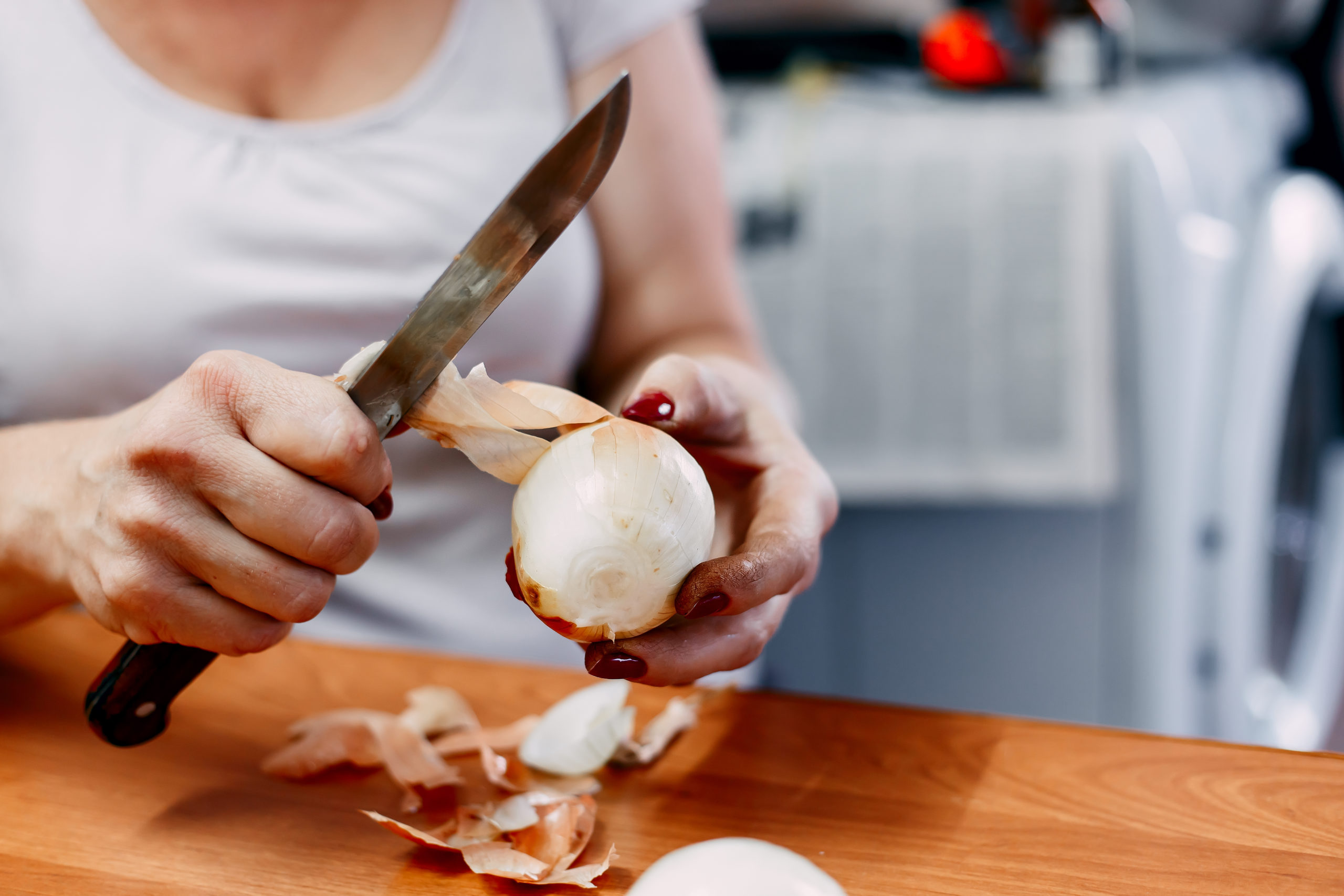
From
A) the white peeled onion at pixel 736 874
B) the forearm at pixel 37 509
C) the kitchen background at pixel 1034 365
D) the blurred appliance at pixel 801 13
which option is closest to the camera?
the white peeled onion at pixel 736 874

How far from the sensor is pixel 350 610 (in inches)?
28.0

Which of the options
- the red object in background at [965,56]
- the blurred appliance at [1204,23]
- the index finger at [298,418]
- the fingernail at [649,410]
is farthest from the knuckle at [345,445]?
the blurred appliance at [1204,23]

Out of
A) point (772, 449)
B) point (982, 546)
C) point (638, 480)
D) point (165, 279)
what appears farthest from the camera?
point (982, 546)

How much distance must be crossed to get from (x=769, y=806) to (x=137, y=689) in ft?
0.88

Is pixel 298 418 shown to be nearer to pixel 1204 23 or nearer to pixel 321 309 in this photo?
pixel 321 309

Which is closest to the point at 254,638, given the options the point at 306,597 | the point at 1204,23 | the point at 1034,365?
the point at 306,597

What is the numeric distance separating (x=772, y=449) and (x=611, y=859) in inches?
8.2

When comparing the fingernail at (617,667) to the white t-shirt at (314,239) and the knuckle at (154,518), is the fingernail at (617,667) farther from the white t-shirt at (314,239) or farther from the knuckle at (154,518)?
the white t-shirt at (314,239)

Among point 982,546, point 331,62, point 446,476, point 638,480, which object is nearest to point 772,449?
point 638,480

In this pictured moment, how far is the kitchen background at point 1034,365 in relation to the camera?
3.40 feet

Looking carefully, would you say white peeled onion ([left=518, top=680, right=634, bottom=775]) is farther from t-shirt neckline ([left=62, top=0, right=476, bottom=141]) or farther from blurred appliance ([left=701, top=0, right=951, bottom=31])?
blurred appliance ([left=701, top=0, right=951, bottom=31])

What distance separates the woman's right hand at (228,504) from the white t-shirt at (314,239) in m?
0.24

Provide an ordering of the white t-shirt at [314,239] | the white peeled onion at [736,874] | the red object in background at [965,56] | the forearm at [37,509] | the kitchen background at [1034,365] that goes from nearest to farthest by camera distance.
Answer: the white peeled onion at [736,874] < the forearm at [37,509] < the white t-shirt at [314,239] < the kitchen background at [1034,365] < the red object in background at [965,56]

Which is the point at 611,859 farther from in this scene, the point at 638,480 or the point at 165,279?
the point at 165,279
